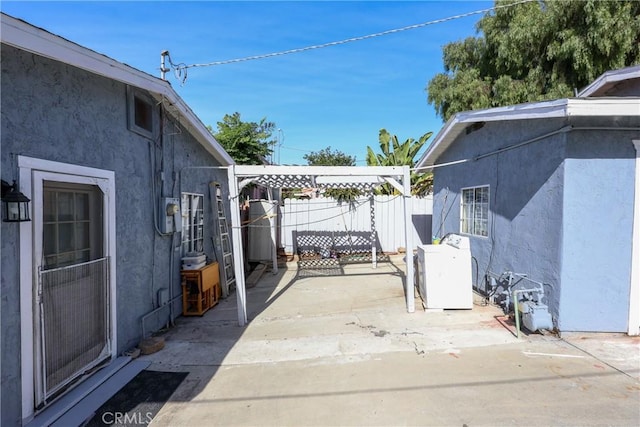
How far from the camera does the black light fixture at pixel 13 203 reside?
2929mm

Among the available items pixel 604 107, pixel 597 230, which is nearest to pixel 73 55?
pixel 604 107

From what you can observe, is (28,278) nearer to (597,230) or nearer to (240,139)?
(597,230)

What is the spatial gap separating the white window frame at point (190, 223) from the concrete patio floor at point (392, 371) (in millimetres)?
1453

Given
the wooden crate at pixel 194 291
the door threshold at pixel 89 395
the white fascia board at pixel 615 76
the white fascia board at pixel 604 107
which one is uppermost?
the white fascia board at pixel 615 76

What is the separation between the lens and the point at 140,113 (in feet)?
17.1

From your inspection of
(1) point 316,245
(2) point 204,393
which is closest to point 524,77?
(1) point 316,245

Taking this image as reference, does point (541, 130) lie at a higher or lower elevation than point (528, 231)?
higher

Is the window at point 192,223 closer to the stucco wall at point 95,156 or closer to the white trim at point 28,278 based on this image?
the stucco wall at point 95,156

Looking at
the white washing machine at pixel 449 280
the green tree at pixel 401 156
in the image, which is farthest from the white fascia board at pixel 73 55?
the green tree at pixel 401 156

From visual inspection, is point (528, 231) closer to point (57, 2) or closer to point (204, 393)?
point (204, 393)

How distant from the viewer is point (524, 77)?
13.9 meters

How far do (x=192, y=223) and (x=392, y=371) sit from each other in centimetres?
489

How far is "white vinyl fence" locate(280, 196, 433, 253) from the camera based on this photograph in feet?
40.3

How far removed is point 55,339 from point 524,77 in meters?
16.2
